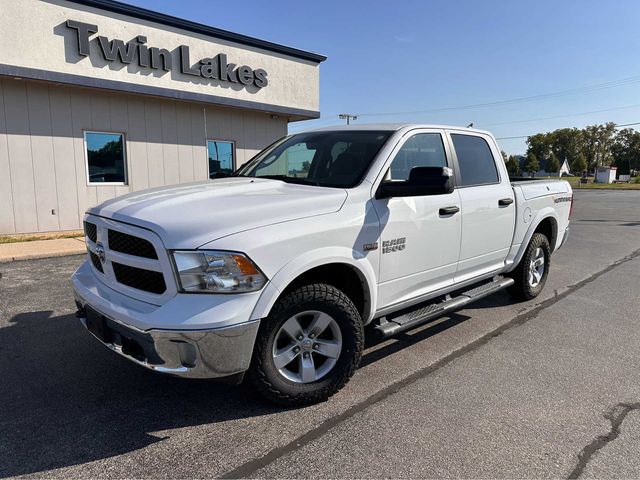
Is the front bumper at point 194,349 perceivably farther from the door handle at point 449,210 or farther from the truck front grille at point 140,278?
the door handle at point 449,210

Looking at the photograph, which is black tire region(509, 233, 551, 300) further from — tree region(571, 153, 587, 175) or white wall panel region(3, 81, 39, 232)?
tree region(571, 153, 587, 175)

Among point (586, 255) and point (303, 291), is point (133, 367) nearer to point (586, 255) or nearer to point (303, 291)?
point (303, 291)

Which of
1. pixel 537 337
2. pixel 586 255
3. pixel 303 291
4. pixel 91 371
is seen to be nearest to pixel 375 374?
pixel 303 291

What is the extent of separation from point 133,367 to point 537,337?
365 cm

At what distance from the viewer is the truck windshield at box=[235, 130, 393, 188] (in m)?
3.61

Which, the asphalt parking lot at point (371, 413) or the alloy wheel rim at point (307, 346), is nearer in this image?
the asphalt parking lot at point (371, 413)

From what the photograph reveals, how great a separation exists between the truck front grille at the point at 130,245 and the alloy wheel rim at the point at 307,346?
912 millimetres

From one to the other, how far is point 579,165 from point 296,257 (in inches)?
4433

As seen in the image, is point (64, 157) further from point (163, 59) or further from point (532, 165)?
point (532, 165)

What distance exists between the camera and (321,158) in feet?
13.1

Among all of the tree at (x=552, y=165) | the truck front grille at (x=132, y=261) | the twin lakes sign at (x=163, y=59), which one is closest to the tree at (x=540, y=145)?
the tree at (x=552, y=165)

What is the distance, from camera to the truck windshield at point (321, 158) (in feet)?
11.8

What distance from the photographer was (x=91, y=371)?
3.63 m

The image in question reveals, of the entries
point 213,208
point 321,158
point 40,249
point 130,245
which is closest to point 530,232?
point 321,158
